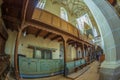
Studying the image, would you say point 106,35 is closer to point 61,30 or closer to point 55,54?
point 61,30

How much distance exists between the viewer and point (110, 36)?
174 cm

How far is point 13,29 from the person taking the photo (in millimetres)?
6742

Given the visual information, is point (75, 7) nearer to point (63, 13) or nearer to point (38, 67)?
point (63, 13)

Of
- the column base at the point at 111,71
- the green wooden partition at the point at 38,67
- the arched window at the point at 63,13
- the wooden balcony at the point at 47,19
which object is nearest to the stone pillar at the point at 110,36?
the column base at the point at 111,71

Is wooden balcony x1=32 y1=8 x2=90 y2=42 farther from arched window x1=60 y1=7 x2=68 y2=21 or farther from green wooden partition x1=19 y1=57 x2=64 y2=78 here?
arched window x1=60 y1=7 x2=68 y2=21

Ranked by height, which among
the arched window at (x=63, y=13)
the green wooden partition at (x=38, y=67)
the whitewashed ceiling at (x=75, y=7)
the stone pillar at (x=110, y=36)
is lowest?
the green wooden partition at (x=38, y=67)

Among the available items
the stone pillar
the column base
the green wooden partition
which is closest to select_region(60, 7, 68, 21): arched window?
the green wooden partition

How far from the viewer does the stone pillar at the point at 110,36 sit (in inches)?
66.5

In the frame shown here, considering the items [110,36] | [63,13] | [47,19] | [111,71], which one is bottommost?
[111,71]

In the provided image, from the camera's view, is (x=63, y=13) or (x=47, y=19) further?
(x=63, y=13)

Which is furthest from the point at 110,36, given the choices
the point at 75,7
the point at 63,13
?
the point at 75,7

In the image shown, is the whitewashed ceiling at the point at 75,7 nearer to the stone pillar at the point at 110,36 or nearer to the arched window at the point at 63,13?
the arched window at the point at 63,13

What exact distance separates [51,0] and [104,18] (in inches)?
430

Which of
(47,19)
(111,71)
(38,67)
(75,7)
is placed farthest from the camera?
(75,7)
